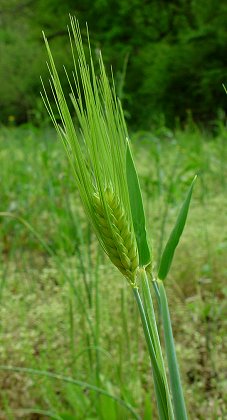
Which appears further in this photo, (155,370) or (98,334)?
(98,334)

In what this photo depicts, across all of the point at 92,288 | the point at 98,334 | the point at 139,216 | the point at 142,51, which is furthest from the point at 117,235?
the point at 142,51

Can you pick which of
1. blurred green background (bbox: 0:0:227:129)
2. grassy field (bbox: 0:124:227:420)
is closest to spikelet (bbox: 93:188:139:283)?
grassy field (bbox: 0:124:227:420)

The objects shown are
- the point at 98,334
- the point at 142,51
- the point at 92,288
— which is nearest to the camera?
the point at 98,334

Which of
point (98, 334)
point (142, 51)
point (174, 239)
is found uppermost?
point (142, 51)

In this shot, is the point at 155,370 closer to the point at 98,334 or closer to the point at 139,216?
the point at 139,216

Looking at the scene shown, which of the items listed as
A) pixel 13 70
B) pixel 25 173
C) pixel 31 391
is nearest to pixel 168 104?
pixel 13 70

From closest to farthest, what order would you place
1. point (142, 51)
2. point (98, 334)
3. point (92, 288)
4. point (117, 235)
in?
point (117, 235)
point (98, 334)
point (92, 288)
point (142, 51)

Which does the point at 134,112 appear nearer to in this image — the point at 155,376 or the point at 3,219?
the point at 3,219
